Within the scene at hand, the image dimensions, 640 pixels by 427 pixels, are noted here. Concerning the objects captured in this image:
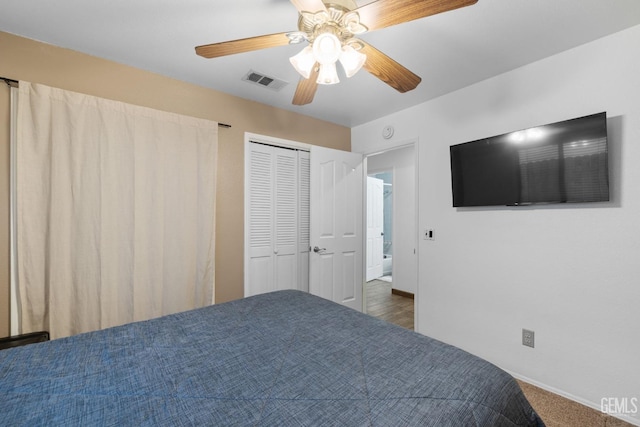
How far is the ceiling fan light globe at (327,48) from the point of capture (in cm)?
126

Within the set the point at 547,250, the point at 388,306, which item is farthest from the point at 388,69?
the point at 388,306

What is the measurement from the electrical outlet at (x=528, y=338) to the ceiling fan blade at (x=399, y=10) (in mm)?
2250

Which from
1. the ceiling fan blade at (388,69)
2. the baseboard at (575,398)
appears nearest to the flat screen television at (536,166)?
the ceiling fan blade at (388,69)

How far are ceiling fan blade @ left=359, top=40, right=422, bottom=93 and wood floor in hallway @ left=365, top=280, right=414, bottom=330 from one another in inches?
108

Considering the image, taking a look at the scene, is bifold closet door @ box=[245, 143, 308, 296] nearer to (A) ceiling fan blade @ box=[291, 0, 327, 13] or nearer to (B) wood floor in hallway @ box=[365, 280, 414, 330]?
(B) wood floor in hallway @ box=[365, 280, 414, 330]

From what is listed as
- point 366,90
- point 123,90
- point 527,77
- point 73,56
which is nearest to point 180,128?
point 123,90

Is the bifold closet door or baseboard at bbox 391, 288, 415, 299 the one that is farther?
baseboard at bbox 391, 288, 415, 299

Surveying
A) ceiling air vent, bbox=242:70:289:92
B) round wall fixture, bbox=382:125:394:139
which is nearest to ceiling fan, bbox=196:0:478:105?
ceiling air vent, bbox=242:70:289:92

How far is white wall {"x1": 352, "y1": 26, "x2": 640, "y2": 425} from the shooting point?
178 cm

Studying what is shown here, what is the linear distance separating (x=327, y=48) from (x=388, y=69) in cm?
43

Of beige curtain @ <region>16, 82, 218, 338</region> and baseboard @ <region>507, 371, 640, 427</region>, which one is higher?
beige curtain @ <region>16, 82, 218, 338</region>

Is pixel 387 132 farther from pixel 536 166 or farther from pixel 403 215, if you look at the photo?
pixel 403 215

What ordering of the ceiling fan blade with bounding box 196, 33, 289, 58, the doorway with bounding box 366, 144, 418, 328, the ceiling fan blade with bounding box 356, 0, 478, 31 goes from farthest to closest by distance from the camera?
the doorway with bounding box 366, 144, 418, 328 < the ceiling fan blade with bounding box 196, 33, 289, 58 < the ceiling fan blade with bounding box 356, 0, 478, 31

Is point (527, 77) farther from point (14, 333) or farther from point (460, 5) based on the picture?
point (14, 333)
